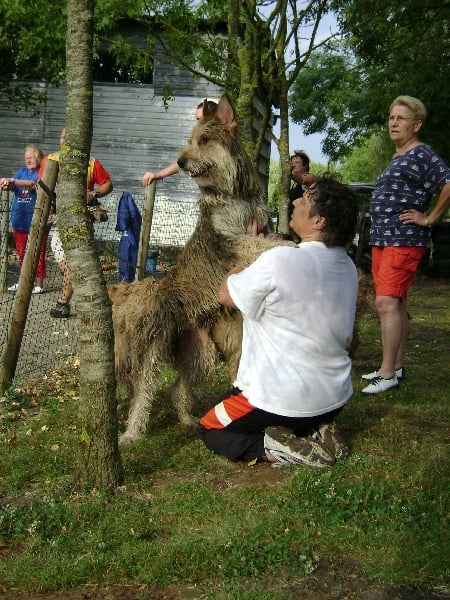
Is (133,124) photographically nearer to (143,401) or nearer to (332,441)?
(143,401)

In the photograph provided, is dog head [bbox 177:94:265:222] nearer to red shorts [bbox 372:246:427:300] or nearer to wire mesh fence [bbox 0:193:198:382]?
wire mesh fence [bbox 0:193:198:382]

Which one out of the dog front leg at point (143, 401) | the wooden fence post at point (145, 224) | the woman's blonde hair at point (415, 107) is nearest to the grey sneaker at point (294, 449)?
the dog front leg at point (143, 401)

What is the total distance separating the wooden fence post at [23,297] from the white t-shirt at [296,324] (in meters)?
2.42

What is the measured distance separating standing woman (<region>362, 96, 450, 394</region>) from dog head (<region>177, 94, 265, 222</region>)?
5.28 ft

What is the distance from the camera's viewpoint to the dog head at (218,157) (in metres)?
4.49

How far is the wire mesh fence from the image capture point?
7.19 meters

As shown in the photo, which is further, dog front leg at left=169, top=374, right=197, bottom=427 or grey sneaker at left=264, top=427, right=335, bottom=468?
dog front leg at left=169, top=374, right=197, bottom=427

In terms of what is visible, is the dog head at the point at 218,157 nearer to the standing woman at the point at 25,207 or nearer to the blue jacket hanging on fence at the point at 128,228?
the blue jacket hanging on fence at the point at 128,228

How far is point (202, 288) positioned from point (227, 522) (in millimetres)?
1681

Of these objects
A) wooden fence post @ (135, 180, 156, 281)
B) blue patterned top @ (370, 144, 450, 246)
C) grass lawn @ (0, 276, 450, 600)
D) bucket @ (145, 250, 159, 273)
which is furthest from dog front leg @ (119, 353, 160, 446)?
bucket @ (145, 250, 159, 273)

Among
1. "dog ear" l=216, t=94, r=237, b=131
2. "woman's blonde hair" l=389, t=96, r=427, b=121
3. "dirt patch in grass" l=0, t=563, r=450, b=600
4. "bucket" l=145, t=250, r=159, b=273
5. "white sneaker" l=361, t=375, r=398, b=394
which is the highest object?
"woman's blonde hair" l=389, t=96, r=427, b=121

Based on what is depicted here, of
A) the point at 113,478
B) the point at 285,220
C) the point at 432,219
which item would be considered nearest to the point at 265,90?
the point at 285,220

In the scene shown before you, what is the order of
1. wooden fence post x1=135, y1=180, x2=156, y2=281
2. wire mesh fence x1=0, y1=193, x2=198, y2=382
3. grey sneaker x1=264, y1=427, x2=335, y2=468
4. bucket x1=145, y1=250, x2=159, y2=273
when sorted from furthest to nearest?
1. bucket x1=145, y1=250, x2=159, y2=273
2. wooden fence post x1=135, y1=180, x2=156, y2=281
3. wire mesh fence x1=0, y1=193, x2=198, y2=382
4. grey sneaker x1=264, y1=427, x2=335, y2=468

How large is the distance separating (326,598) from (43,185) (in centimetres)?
402
